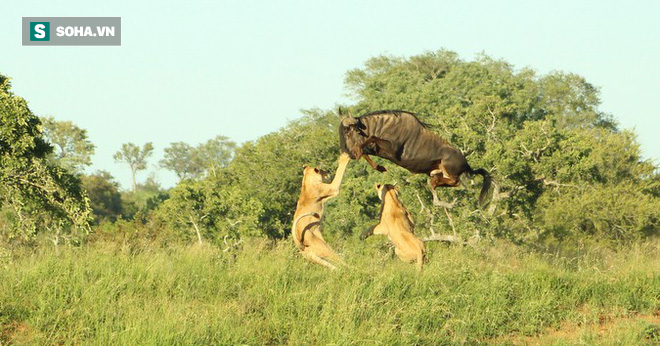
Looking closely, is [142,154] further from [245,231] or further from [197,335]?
Answer: [197,335]

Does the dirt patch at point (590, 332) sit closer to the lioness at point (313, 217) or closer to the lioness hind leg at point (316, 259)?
the lioness hind leg at point (316, 259)

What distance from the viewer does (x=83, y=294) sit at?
9359 millimetres

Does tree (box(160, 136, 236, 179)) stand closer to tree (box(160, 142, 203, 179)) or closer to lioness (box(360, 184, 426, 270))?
tree (box(160, 142, 203, 179))

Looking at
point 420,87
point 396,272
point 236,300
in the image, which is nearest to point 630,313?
point 396,272

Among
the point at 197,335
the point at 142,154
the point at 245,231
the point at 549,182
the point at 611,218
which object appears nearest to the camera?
the point at 197,335

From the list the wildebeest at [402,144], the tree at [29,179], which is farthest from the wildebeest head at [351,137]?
the tree at [29,179]

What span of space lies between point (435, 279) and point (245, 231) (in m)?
22.7

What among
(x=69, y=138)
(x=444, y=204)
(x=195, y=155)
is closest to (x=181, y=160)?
(x=195, y=155)

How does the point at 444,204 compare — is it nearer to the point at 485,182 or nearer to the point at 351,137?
the point at 485,182

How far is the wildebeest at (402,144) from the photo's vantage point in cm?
1084

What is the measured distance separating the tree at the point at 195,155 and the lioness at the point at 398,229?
337ft

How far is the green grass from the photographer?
880 centimetres

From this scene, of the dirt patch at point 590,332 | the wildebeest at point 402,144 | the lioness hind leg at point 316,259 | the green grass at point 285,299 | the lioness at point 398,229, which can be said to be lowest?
the dirt patch at point 590,332

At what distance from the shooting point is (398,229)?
11.6 m
